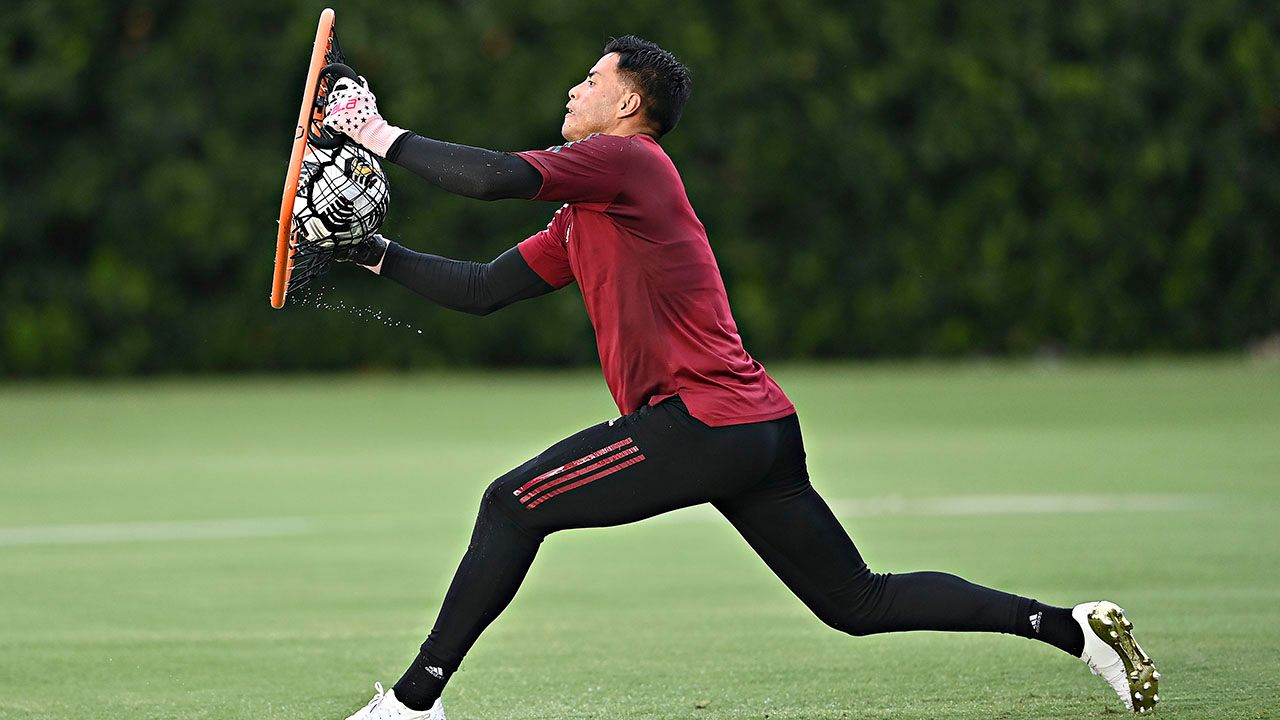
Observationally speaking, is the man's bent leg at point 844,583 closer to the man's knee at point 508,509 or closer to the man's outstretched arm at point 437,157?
the man's knee at point 508,509

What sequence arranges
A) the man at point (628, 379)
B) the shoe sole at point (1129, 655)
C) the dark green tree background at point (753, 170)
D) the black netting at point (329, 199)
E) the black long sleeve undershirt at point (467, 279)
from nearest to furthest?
the man at point (628, 379) → the black netting at point (329, 199) → the shoe sole at point (1129, 655) → the black long sleeve undershirt at point (467, 279) → the dark green tree background at point (753, 170)

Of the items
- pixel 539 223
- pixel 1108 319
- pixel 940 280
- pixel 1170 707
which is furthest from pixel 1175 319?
pixel 1170 707

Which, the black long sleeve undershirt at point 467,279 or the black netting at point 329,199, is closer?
the black netting at point 329,199

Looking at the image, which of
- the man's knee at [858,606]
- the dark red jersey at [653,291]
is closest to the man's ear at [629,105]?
the dark red jersey at [653,291]

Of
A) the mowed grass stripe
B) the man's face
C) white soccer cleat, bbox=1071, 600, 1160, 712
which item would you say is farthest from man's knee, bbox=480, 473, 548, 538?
the mowed grass stripe

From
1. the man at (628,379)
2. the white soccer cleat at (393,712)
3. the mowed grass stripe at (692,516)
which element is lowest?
the mowed grass stripe at (692,516)

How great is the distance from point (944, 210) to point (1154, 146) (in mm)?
2191

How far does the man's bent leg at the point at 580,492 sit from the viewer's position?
4418 millimetres

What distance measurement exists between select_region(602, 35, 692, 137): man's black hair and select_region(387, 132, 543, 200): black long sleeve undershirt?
0.49 meters

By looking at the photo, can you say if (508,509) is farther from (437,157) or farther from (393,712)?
(437,157)

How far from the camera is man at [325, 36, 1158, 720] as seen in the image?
4.38m

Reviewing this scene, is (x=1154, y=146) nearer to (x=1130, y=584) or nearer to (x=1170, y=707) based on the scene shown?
(x=1130, y=584)

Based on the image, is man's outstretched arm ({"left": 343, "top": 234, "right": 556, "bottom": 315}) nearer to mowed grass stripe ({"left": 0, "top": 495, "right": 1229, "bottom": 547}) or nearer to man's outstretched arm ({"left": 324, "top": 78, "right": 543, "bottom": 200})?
man's outstretched arm ({"left": 324, "top": 78, "right": 543, "bottom": 200})

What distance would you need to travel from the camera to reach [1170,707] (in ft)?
15.9
